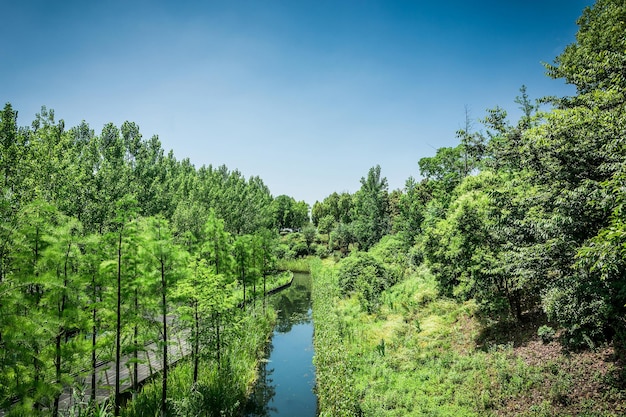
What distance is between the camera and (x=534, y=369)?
9.88 m

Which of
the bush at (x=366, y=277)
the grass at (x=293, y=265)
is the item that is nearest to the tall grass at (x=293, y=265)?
the grass at (x=293, y=265)

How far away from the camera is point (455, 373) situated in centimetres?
1119

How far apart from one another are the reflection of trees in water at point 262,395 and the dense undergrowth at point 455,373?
8.57ft

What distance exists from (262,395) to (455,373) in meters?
8.69

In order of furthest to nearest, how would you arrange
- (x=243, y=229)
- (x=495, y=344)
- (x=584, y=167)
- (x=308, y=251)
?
(x=308, y=251)
(x=243, y=229)
(x=495, y=344)
(x=584, y=167)

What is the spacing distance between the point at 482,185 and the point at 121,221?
50.4 ft

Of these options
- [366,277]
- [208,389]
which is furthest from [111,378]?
[366,277]

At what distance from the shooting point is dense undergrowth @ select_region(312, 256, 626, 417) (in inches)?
337

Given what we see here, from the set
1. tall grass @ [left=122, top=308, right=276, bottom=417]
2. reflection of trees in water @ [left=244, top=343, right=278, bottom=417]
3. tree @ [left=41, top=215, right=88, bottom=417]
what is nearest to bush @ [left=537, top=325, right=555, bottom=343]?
reflection of trees in water @ [left=244, top=343, right=278, bottom=417]

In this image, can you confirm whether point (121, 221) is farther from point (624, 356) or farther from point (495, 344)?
point (624, 356)

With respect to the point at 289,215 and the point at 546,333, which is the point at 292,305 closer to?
the point at 546,333

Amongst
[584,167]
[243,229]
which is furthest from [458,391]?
[243,229]

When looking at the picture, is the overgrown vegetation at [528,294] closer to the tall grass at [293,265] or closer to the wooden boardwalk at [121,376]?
the wooden boardwalk at [121,376]

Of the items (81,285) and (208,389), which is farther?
(208,389)
